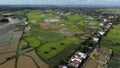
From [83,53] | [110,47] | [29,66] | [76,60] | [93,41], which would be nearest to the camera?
[29,66]

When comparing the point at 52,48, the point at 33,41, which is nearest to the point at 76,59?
the point at 52,48

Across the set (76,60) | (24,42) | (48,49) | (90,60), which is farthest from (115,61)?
(24,42)

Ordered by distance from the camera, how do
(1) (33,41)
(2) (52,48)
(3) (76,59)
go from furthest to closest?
(1) (33,41)
(2) (52,48)
(3) (76,59)

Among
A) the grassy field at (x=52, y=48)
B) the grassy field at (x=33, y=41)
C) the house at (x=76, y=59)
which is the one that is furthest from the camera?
the grassy field at (x=33, y=41)

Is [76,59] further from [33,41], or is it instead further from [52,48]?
[33,41]

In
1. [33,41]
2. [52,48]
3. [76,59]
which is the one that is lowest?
[33,41]

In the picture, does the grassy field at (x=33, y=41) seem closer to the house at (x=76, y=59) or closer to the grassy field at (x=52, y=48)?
the grassy field at (x=52, y=48)

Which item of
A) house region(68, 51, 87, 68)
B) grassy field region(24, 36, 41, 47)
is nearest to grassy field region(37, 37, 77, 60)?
grassy field region(24, 36, 41, 47)

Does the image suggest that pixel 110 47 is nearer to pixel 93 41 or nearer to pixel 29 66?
pixel 93 41

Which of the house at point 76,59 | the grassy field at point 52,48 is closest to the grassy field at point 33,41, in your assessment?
the grassy field at point 52,48

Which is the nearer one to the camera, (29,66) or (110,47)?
(29,66)

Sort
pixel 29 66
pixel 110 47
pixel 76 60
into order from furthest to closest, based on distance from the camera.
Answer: pixel 110 47, pixel 76 60, pixel 29 66
